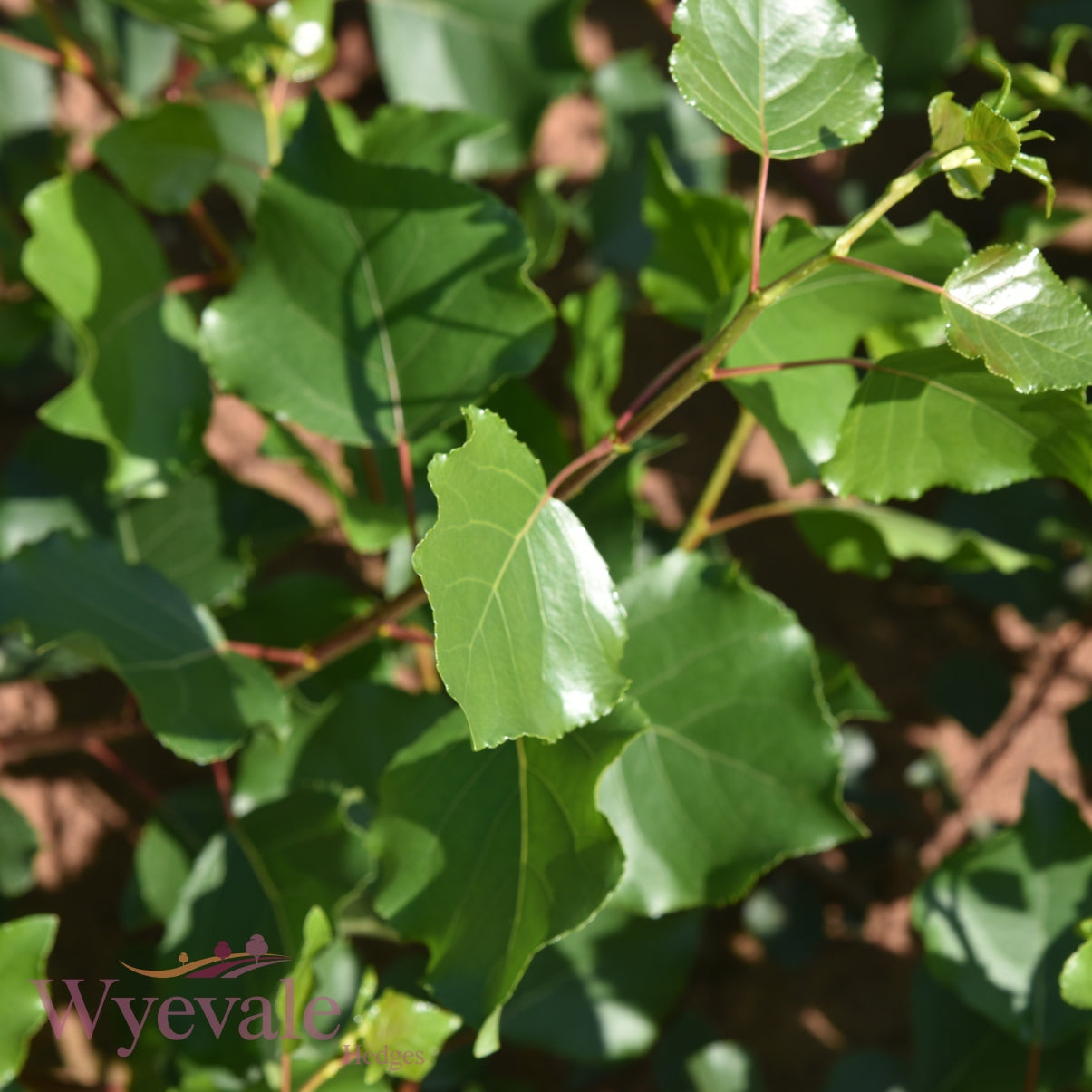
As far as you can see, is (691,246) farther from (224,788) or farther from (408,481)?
(224,788)

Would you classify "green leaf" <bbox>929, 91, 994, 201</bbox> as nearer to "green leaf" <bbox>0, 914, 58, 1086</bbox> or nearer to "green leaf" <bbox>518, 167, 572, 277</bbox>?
"green leaf" <bbox>518, 167, 572, 277</bbox>

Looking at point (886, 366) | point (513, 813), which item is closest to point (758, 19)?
point (886, 366)

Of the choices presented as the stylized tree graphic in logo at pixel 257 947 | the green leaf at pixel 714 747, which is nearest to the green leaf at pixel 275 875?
the stylized tree graphic in logo at pixel 257 947

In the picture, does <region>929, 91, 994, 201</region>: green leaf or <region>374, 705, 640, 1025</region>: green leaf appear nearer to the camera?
<region>929, 91, 994, 201</region>: green leaf

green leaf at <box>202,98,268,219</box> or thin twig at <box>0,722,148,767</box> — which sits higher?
green leaf at <box>202,98,268,219</box>

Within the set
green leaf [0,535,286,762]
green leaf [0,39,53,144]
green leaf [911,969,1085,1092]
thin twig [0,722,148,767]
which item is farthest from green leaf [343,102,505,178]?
green leaf [911,969,1085,1092]

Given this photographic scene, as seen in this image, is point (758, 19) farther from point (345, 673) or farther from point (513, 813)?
point (345, 673)
